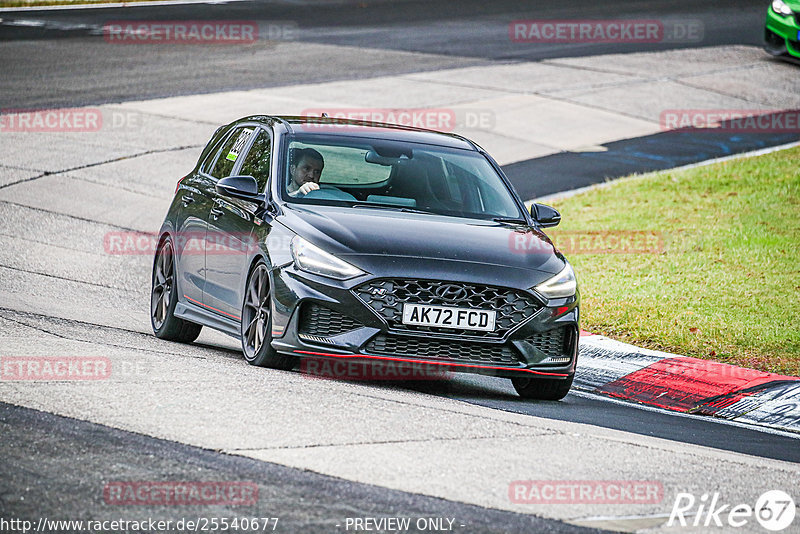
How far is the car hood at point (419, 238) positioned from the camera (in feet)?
26.6

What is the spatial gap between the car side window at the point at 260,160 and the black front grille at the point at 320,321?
1.48m

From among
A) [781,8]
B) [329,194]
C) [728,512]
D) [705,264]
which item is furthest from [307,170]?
[781,8]

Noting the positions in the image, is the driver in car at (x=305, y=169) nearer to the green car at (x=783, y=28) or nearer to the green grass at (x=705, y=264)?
the green grass at (x=705, y=264)

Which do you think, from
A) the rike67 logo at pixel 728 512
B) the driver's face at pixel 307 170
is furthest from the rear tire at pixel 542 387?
the rike67 logo at pixel 728 512

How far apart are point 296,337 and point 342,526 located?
299 cm

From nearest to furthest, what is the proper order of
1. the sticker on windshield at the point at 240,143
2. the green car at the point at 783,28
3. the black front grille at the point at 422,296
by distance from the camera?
the black front grille at the point at 422,296
the sticker on windshield at the point at 240,143
the green car at the point at 783,28

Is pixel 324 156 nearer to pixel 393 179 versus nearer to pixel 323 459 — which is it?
pixel 393 179

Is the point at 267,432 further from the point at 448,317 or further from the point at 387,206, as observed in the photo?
the point at 387,206

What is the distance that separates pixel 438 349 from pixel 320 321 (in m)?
0.74

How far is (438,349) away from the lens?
26.4 ft

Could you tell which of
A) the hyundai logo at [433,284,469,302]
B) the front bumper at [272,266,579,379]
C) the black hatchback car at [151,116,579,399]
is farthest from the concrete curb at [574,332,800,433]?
the hyundai logo at [433,284,469,302]

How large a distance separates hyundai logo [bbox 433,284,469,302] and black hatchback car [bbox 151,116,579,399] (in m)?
0.01

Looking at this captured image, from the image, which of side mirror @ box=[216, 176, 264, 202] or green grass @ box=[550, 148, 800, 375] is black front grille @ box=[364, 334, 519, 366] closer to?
side mirror @ box=[216, 176, 264, 202]

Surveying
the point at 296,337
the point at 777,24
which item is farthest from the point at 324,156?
the point at 777,24
